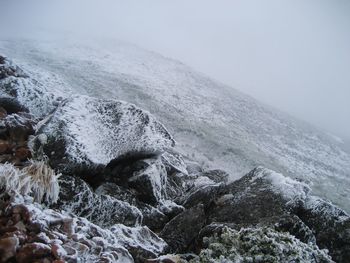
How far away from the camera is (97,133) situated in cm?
1069

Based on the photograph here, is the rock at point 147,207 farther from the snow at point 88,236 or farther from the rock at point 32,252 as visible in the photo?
the rock at point 32,252

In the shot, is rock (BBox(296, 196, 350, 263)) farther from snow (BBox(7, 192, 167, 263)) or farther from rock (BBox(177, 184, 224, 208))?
snow (BBox(7, 192, 167, 263))

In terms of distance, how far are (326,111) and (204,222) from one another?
70.6m

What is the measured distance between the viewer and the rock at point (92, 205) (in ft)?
28.7

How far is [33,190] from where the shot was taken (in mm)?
7664

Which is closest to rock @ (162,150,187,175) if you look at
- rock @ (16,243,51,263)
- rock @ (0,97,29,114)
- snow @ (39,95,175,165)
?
snow @ (39,95,175,165)

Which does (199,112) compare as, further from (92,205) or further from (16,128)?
(92,205)

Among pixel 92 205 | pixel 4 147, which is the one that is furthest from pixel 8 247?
pixel 4 147

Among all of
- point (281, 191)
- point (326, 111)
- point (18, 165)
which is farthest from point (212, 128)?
point (326, 111)

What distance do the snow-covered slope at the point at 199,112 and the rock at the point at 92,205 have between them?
1163cm

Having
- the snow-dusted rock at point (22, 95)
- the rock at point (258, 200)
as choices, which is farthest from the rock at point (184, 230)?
the snow-dusted rock at point (22, 95)

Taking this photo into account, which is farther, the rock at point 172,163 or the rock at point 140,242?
the rock at point 172,163

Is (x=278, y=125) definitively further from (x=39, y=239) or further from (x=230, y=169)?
(x=39, y=239)

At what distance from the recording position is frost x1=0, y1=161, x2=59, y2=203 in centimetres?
722
